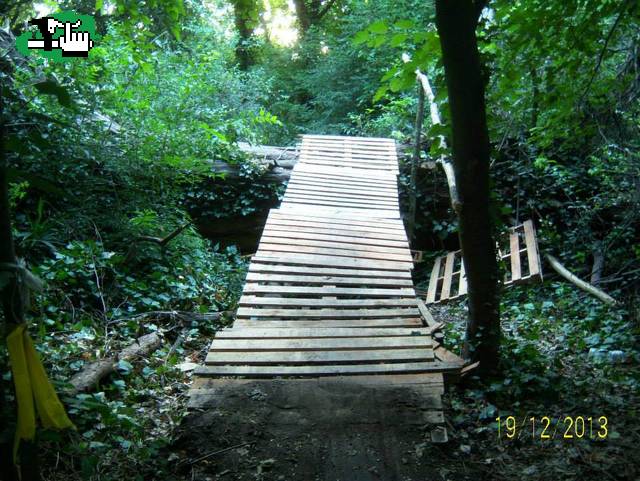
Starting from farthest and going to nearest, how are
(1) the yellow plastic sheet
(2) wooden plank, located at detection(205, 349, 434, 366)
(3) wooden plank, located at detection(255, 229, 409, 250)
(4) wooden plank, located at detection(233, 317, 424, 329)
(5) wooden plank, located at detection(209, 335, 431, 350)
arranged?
(3) wooden plank, located at detection(255, 229, 409, 250) → (4) wooden plank, located at detection(233, 317, 424, 329) → (5) wooden plank, located at detection(209, 335, 431, 350) → (2) wooden plank, located at detection(205, 349, 434, 366) → (1) the yellow plastic sheet

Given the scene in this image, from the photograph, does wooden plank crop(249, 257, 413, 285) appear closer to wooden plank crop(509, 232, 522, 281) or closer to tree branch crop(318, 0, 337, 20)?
wooden plank crop(509, 232, 522, 281)

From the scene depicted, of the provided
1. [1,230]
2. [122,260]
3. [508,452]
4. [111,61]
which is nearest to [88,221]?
[122,260]

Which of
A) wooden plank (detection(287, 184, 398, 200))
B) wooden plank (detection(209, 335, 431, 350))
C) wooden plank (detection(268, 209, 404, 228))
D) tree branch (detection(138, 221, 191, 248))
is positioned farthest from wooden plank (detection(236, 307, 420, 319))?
wooden plank (detection(287, 184, 398, 200))

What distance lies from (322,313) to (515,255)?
314 centimetres

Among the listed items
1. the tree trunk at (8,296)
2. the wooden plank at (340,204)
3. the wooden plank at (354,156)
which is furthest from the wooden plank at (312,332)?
the wooden plank at (354,156)

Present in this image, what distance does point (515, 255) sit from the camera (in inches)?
244

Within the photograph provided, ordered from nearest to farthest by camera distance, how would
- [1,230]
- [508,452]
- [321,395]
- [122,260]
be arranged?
1. [1,230]
2. [508,452]
3. [321,395]
4. [122,260]

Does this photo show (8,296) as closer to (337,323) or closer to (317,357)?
(317,357)

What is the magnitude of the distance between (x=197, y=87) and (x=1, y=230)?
5107 millimetres

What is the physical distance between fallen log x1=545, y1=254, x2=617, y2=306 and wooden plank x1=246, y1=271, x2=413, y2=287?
203cm

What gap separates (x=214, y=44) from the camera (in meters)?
11.6

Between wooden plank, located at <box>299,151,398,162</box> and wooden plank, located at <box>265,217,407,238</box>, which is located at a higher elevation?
wooden plank, located at <box>299,151,398,162</box>

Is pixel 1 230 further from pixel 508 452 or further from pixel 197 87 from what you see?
pixel 197 87

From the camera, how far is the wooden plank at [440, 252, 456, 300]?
21.0 feet
